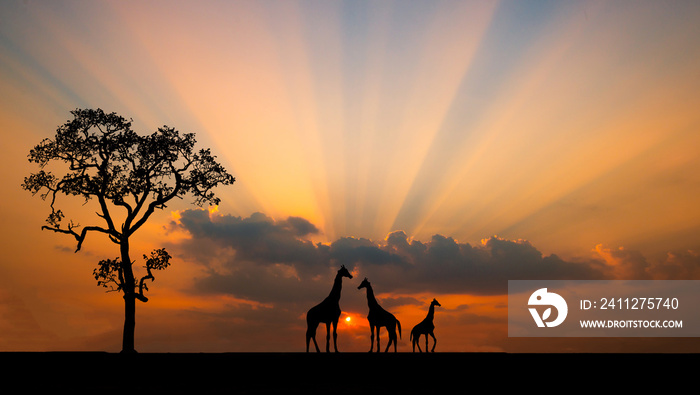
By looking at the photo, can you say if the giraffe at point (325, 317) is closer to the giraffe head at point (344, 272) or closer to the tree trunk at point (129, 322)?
the giraffe head at point (344, 272)

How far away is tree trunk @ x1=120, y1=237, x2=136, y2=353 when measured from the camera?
3331 centimetres

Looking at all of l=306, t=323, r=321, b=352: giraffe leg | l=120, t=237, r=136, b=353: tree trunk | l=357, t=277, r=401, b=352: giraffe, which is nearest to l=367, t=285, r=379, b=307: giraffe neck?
l=357, t=277, r=401, b=352: giraffe

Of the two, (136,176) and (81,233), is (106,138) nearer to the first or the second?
(136,176)

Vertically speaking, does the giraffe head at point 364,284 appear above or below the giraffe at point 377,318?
above

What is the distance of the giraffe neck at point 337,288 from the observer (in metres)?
27.9

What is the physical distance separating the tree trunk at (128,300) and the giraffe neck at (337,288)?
13.4m

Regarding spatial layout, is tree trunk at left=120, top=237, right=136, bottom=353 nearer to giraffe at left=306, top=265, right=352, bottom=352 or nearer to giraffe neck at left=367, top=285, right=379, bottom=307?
giraffe at left=306, top=265, right=352, bottom=352

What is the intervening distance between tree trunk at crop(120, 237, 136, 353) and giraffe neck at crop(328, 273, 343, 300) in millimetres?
13431

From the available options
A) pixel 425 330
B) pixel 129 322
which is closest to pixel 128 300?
pixel 129 322
